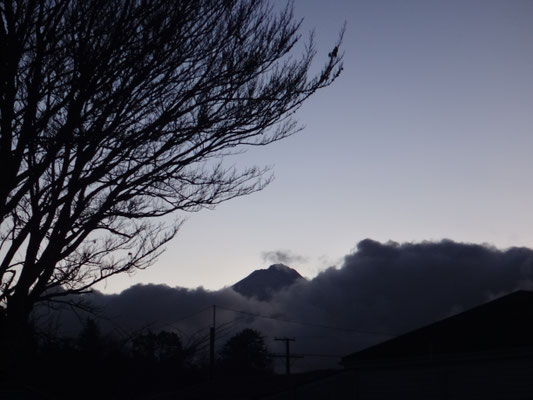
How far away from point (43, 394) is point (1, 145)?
6365 mm

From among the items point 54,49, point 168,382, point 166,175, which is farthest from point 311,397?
point 54,49

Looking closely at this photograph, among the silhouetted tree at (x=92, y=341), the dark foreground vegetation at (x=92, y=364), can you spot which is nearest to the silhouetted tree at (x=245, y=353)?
the dark foreground vegetation at (x=92, y=364)

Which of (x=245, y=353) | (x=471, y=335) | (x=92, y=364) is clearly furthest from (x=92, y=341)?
(x=245, y=353)

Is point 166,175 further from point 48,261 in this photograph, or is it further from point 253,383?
point 253,383

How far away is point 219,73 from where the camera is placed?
24.9 ft

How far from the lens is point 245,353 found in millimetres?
74812

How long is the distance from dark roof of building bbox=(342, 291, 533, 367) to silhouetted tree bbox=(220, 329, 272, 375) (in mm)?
57798

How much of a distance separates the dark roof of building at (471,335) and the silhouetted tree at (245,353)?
5780 cm

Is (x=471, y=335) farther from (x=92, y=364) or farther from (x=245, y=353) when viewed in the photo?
(x=245, y=353)

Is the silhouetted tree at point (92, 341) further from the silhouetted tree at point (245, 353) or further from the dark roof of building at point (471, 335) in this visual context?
the silhouetted tree at point (245, 353)

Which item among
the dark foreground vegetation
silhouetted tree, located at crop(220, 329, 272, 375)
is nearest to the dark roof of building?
the dark foreground vegetation

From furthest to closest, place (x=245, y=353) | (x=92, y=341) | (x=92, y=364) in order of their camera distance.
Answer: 1. (x=245, y=353)
2. (x=92, y=364)
3. (x=92, y=341)

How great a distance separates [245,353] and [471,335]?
62.9 meters

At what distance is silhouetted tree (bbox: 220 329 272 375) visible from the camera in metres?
73.5
